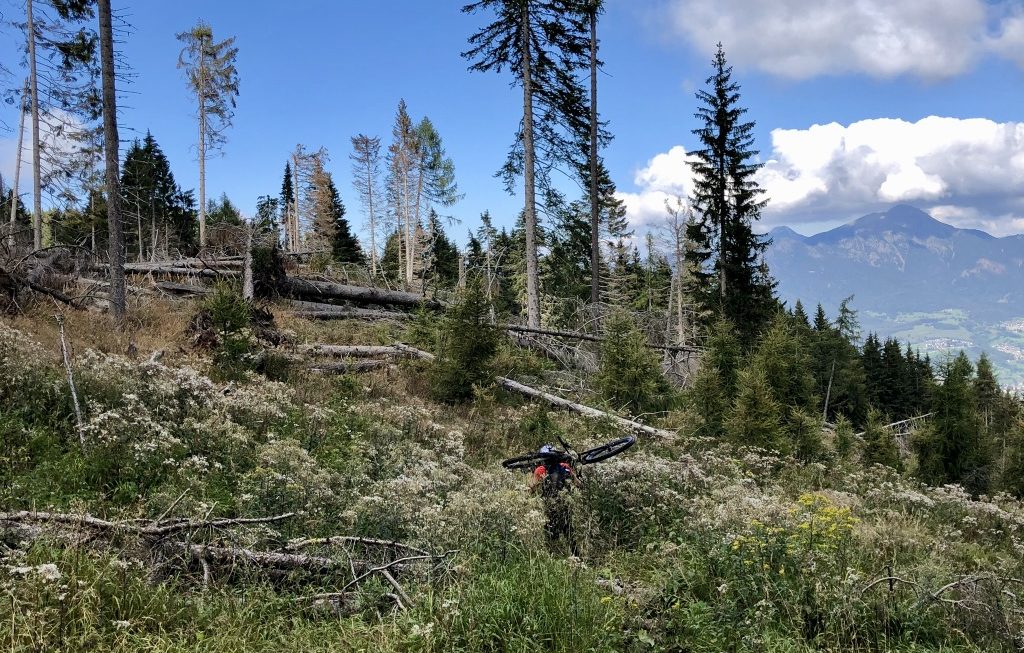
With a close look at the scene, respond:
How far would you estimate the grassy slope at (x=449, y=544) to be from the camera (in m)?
3.34

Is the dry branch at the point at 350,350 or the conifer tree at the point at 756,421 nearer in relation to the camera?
the conifer tree at the point at 756,421

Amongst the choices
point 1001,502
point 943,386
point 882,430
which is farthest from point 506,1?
point 943,386

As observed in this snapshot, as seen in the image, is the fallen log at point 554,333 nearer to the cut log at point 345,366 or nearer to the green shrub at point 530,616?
the cut log at point 345,366

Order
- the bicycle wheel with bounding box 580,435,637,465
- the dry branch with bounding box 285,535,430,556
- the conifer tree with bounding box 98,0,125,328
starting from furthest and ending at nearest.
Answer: the conifer tree with bounding box 98,0,125,328
the bicycle wheel with bounding box 580,435,637,465
the dry branch with bounding box 285,535,430,556

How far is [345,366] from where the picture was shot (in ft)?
35.5

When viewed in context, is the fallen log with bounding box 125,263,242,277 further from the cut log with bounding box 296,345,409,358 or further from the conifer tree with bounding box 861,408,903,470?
the conifer tree with bounding box 861,408,903,470

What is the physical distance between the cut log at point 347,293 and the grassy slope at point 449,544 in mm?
8334

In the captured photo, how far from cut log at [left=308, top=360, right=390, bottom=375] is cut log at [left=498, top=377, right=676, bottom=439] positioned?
2.67 m

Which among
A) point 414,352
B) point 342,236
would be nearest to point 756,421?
point 414,352

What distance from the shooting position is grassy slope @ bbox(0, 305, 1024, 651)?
3.34 metres

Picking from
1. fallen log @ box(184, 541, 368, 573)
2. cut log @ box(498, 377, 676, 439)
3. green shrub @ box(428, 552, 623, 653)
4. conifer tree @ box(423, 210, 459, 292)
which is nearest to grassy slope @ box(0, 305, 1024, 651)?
green shrub @ box(428, 552, 623, 653)

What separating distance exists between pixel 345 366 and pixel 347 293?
637cm

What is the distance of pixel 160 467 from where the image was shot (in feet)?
18.1

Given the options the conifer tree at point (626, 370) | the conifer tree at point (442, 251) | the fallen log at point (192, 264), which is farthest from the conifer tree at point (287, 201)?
the conifer tree at point (626, 370)
